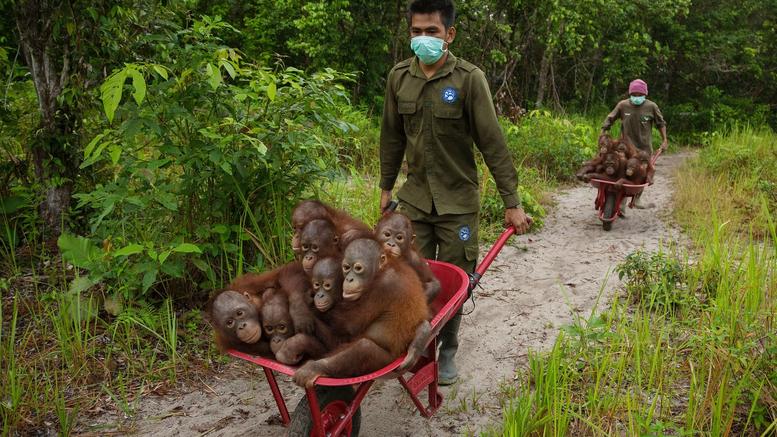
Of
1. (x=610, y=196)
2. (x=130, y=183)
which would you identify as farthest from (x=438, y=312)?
(x=610, y=196)

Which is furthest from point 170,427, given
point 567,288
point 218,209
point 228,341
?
point 567,288

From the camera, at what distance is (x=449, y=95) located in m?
3.69

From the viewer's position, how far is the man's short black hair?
3.57 meters

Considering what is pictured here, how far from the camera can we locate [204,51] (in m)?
4.30

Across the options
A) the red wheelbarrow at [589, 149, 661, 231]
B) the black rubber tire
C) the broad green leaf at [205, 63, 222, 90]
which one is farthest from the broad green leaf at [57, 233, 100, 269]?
the black rubber tire

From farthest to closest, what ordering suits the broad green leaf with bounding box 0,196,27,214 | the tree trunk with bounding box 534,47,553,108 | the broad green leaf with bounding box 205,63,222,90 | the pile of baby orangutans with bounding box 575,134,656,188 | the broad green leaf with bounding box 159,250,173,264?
the tree trunk with bounding box 534,47,553,108 → the pile of baby orangutans with bounding box 575,134,656,188 → the broad green leaf with bounding box 0,196,27,214 → the broad green leaf with bounding box 159,250,173,264 → the broad green leaf with bounding box 205,63,222,90

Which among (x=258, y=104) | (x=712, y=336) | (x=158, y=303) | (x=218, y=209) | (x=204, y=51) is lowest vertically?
(x=158, y=303)

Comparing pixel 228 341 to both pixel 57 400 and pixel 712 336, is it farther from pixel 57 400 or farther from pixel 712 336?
pixel 712 336

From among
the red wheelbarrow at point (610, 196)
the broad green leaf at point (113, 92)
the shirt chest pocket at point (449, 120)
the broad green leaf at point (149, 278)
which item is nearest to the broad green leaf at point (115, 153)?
the broad green leaf at point (113, 92)

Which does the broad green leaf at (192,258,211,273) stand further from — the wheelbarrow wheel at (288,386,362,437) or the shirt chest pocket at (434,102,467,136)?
the shirt chest pocket at (434,102,467,136)

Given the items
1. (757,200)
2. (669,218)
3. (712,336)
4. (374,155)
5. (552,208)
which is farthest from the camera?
(374,155)

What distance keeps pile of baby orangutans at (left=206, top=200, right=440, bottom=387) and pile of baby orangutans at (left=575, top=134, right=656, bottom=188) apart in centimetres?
527

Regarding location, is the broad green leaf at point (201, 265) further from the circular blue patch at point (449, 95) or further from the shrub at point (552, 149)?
the shrub at point (552, 149)

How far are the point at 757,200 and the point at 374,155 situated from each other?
16.8 feet
